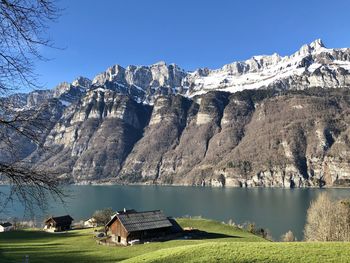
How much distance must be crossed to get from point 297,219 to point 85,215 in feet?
261

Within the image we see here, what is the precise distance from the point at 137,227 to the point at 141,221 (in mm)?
2290

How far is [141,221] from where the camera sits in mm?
66875

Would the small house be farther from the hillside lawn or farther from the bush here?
the bush

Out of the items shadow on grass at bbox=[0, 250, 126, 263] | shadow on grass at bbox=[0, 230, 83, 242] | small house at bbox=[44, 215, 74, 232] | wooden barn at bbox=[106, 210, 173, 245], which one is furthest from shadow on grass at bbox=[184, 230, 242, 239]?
small house at bbox=[44, 215, 74, 232]

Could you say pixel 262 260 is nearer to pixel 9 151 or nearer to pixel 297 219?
pixel 9 151

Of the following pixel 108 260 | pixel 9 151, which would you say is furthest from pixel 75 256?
pixel 9 151

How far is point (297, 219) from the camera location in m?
128

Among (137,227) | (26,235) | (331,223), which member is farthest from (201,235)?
(26,235)

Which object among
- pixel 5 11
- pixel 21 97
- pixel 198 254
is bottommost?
pixel 198 254

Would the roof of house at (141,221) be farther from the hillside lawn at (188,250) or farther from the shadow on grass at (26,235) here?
the shadow on grass at (26,235)

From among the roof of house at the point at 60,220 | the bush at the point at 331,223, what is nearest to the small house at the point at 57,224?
the roof of house at the point at 60,220

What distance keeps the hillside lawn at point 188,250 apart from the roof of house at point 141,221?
5749mm

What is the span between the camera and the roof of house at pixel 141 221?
6469cm

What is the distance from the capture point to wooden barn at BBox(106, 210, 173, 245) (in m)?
63.7
